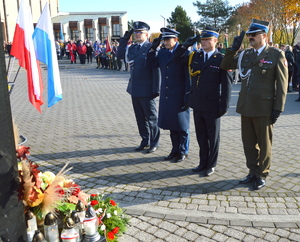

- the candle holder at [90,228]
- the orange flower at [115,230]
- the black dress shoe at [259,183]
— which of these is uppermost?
the candle holder at [90,228]

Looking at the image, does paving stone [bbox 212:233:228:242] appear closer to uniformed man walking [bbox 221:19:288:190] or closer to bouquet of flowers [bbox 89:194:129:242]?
bouquet of flowers [bbox 89:194:129:242]

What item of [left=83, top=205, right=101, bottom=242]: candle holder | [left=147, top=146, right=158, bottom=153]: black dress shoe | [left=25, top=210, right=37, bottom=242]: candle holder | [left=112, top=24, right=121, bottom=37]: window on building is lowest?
[left=147, top=146, right=158, bottom=153]: black dress shoe

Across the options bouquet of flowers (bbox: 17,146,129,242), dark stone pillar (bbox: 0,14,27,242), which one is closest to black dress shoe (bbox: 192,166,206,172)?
bouquet of flowers (bbox: 17,146,129,242)

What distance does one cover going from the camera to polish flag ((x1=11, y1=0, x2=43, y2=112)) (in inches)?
151

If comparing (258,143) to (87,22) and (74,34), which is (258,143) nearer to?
(74,34)

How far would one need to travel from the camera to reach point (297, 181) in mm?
4949

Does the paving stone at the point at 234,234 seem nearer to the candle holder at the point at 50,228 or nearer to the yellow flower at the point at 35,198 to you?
the candle holder at the point at 50,228

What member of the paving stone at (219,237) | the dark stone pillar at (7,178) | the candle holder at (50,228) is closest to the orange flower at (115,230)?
the candle holder at (50,228)

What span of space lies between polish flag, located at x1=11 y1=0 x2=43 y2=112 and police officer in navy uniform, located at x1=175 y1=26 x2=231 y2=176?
2.23 meters

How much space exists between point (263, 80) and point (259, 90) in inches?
5.3

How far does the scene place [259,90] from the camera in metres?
4.50

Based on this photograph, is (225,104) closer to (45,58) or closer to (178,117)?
(178,117)

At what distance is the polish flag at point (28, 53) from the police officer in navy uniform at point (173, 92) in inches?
89.8

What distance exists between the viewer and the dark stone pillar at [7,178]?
88.1 inches
